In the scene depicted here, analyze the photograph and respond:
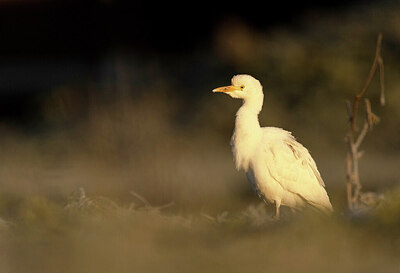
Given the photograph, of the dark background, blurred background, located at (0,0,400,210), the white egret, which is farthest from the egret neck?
the dark background

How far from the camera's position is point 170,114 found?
10719 millimetres

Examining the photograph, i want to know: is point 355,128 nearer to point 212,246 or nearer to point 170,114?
point 212,246

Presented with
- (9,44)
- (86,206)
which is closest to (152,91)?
(9,44)

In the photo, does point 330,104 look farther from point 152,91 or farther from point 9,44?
point 9,44

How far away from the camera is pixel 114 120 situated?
33.6 feet


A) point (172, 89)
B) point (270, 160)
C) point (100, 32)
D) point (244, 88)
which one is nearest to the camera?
point (270, 160)

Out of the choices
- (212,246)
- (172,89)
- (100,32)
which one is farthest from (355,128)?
(100,32)

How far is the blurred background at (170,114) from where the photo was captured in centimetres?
424

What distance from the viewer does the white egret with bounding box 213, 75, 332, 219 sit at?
17.3 ft

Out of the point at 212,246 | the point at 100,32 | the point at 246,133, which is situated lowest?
the point at 100,32

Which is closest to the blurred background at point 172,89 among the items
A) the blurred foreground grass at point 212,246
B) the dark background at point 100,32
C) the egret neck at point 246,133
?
the dark background at point 100,32

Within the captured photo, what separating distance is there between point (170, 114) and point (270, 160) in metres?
5.50

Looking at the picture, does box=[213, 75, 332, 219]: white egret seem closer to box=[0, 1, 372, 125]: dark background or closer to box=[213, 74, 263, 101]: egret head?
box=[213, 74, 263, 101]: egret head

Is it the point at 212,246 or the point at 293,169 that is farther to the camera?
→ the point at 293,169
